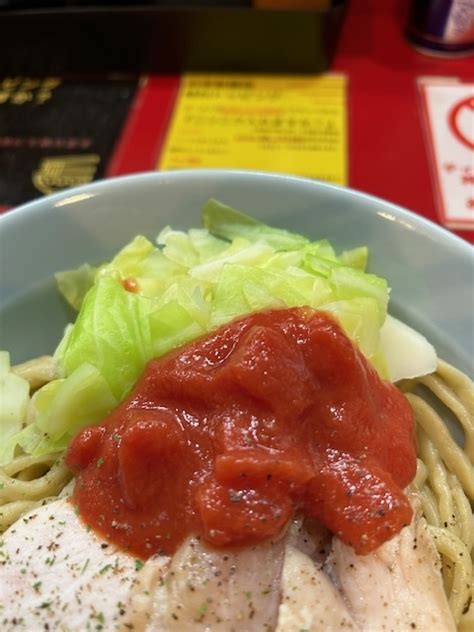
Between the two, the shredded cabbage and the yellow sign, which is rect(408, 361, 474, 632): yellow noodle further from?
the yellow sign

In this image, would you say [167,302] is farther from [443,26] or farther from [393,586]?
[443,26]

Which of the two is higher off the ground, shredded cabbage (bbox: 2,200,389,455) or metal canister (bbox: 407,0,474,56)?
metal canister (bbox: 407,0,474,56)

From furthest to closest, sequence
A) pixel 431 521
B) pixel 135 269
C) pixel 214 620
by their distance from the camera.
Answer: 1. pixel 135 269
2. pixel 431 521
3. pixel 214 620

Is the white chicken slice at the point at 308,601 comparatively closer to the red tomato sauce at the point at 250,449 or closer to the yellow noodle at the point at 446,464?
the red tomato sauce at the point at 250,449

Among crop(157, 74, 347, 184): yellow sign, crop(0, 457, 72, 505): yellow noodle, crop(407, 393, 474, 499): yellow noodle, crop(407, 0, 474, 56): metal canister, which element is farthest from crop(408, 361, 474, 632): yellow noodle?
crop(407, 0, 474, 56): metal canister

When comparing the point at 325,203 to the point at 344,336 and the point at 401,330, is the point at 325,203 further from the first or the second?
the point at 344,336

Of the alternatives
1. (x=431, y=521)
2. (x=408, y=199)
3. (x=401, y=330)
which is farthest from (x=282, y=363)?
(x=408, y=199)
